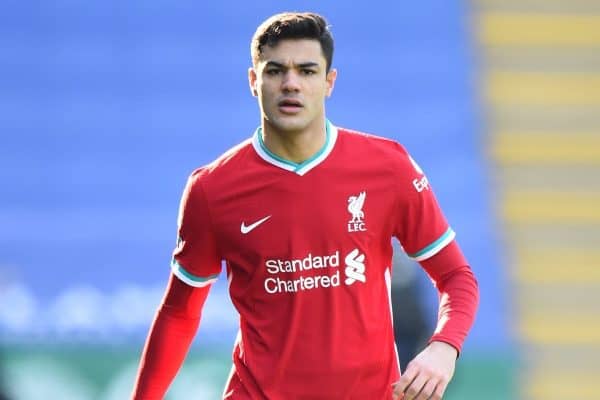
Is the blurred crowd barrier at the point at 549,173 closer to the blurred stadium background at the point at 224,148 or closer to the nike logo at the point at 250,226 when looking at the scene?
the blurred stadium background at the point at 224,148

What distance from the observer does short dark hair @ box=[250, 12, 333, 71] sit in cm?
365

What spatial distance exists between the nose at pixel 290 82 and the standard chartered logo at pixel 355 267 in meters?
0.48

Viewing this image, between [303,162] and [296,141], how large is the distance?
7 centimetres

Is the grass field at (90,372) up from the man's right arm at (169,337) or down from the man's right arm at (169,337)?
down

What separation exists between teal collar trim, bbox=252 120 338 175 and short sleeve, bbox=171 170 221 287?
0.19 m

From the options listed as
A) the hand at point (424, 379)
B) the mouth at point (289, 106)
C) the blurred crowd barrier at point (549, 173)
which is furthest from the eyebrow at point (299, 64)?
the blurred crowd barrier at point (549, 173)

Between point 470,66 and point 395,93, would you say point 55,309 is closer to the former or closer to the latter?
point 395,93

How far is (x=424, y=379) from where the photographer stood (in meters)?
3.42

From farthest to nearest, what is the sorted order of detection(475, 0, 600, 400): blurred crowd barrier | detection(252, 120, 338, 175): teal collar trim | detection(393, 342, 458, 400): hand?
detection(475, 0, 600, 400): blurred crowd barrier
detection(252, 120, 338, 175): teal collar trim
detection(393, 342, 458, 400): hand

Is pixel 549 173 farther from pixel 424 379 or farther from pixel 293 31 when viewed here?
pixel 424 379

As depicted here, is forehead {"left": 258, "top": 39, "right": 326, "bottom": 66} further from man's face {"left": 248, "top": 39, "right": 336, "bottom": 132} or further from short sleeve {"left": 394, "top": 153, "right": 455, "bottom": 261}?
short sleeve {"left": 394, "top": 153, "right": 455, "bottom": 261}

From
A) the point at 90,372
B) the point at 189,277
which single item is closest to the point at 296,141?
the point at 189,277

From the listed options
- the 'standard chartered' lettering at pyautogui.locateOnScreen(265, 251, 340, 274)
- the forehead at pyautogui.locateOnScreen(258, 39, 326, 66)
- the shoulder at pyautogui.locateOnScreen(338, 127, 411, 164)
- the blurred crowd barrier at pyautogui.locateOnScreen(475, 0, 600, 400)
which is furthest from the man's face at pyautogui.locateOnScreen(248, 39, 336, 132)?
the blurred crowd barrier at pyautogui.locateOnScreen(475, 0, 600, 400)

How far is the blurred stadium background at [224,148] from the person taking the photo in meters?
8.20
